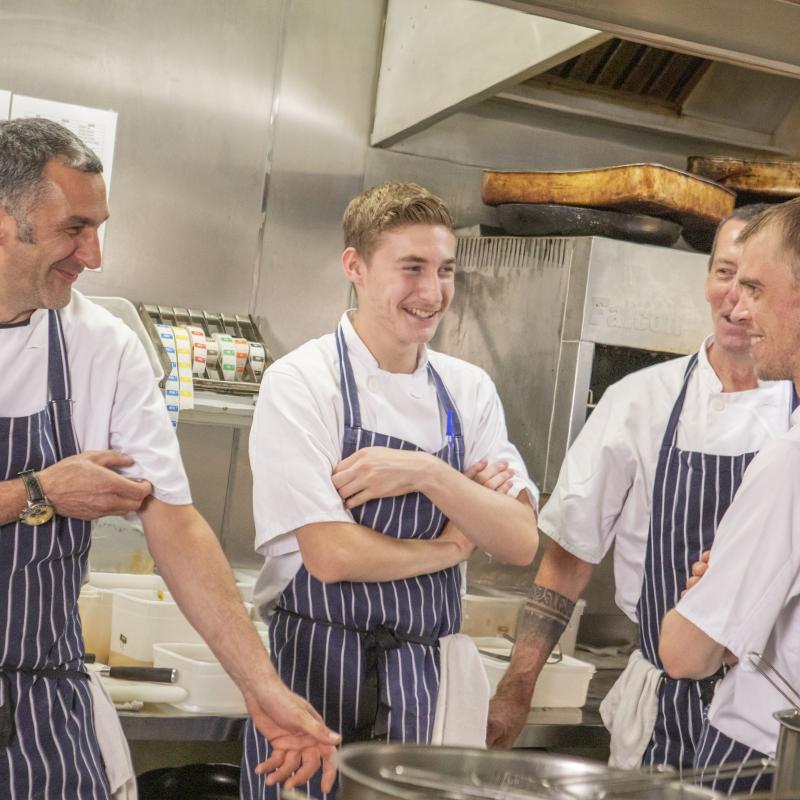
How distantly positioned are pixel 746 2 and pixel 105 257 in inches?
87.8

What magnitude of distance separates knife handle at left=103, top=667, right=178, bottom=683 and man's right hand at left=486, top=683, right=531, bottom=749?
26.0 inches

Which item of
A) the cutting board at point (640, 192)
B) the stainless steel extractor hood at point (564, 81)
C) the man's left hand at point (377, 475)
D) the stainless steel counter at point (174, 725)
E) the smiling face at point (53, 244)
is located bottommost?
the stainless steel counter at point (174, 725)

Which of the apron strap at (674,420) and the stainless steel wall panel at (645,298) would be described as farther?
the stainless steel wall panel at (645,298)

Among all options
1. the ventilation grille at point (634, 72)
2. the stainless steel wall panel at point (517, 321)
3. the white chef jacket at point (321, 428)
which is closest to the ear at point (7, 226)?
the white chef jacket at point (321, 428)

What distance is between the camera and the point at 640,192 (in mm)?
2953

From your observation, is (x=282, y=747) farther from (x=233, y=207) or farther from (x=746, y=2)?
(x=233, y=207)

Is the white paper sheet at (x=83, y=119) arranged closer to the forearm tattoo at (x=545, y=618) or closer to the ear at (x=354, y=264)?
the ear at (x=354, y=264)

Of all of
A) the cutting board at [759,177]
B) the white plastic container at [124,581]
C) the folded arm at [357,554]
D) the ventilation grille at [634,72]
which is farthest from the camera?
the ventilation grille at [634,72]

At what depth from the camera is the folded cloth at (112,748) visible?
180 cm

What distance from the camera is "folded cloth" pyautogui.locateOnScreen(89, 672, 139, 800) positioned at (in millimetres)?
→ 1804

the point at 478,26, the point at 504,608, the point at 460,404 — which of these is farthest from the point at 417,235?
the point at 504,608

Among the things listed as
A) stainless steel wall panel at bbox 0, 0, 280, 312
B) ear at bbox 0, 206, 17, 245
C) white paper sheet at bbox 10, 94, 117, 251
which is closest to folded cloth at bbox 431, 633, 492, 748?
ear at bbox 0, 206, 17, 245

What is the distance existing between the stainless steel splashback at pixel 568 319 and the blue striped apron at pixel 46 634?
4.95 ft

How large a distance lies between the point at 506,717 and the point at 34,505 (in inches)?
45.8
